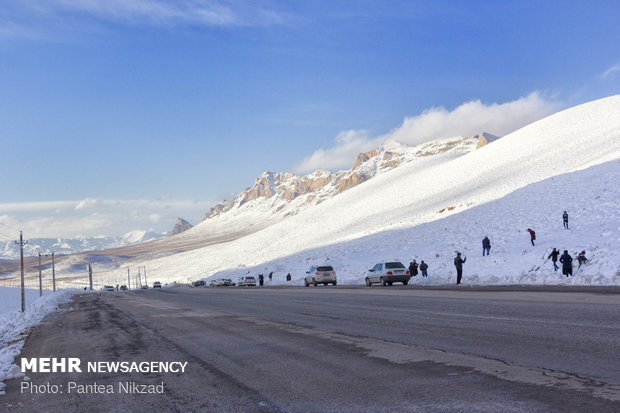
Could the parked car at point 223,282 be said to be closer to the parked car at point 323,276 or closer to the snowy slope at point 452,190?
the snowy slope at point 452,190

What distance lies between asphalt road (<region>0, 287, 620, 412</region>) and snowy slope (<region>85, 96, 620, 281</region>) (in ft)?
121

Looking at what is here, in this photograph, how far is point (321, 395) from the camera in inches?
241

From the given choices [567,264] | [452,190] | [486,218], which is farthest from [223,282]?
[567,264]

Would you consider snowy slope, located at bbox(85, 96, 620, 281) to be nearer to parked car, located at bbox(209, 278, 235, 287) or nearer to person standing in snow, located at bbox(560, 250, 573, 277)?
parked car, located at bbox(209, 278, 235, 287)

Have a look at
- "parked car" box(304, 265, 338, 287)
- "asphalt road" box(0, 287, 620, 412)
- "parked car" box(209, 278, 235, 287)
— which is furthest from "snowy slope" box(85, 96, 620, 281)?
"asphalt road" box(0, 287, 620, 412)

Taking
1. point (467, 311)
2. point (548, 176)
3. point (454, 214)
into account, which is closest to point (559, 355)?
point (467, 311)

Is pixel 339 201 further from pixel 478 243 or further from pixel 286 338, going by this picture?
pixel 286 338

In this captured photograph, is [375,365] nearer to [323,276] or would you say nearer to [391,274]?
[391,274]

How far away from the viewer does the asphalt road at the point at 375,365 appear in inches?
224

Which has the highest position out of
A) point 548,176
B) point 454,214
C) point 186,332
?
point 548,176

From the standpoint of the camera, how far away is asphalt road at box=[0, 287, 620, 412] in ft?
18.6

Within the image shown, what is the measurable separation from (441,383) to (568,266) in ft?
73.5

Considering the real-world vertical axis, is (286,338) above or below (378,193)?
below

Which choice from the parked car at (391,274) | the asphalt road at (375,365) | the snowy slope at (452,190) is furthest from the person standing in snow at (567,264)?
the snowy slope at (452,190)
